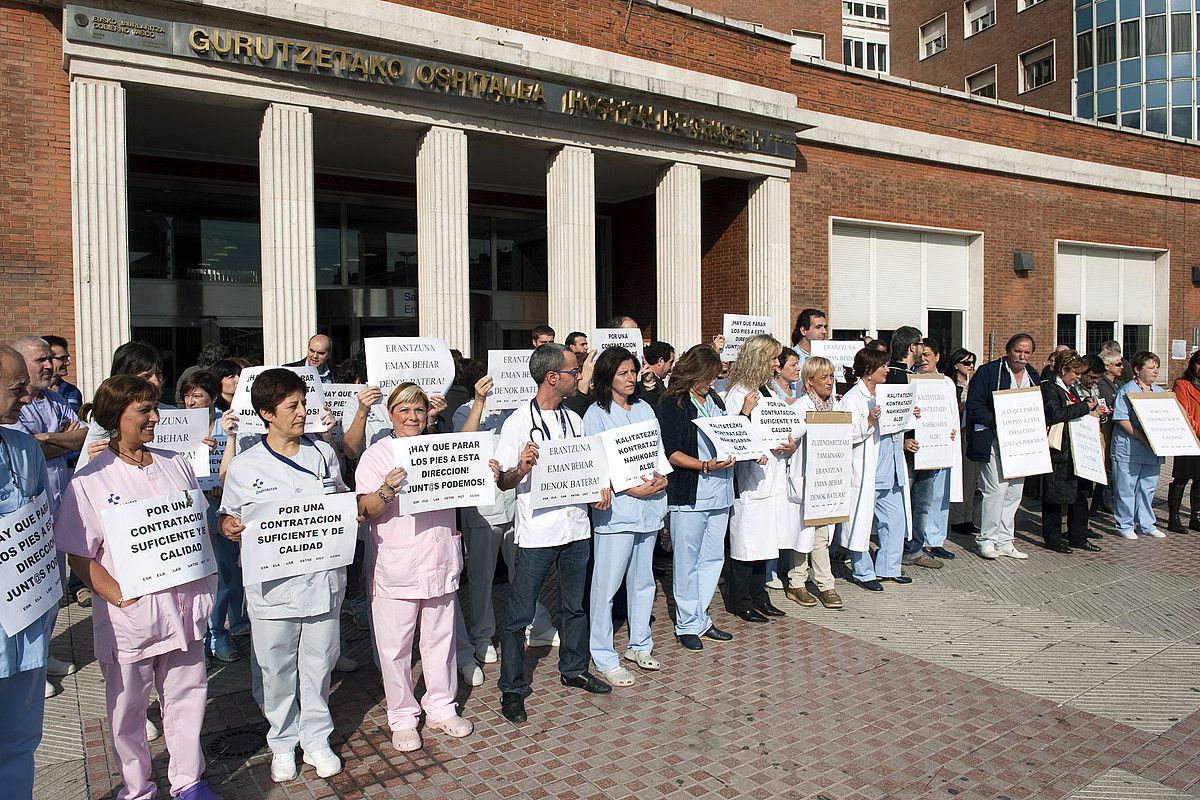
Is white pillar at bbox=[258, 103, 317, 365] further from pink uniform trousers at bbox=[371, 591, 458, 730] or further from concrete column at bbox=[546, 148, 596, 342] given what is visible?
pink uniform trousers at bbox=[371, 591, 458, 730]

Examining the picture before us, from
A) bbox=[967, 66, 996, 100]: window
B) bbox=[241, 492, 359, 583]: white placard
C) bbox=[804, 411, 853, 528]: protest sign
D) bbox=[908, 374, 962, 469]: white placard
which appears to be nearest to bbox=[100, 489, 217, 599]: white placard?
bbox=[241, 492, 359, 583]: white placard

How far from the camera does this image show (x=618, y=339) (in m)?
8.99

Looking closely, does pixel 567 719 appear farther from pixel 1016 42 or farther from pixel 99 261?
pixel 1016 42

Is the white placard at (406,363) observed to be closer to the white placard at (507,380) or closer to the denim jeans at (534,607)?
the white placard at (507,380)

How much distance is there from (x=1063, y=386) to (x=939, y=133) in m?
10.8

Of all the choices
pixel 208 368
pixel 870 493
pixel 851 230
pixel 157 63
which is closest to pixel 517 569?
pixel 208 368

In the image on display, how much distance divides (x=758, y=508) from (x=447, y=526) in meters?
2.67

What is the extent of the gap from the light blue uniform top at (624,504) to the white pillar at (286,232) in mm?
6653

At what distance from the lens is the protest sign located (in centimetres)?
670

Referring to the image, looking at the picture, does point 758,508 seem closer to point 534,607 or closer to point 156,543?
point 534,607

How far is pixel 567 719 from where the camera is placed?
4914mm

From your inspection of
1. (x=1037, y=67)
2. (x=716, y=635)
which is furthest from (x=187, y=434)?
(x=1037, y=67)

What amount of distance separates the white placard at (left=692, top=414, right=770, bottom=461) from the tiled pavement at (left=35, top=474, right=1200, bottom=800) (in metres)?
1.37

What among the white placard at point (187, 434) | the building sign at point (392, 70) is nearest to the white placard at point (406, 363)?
the white placard at point (187, 434)
